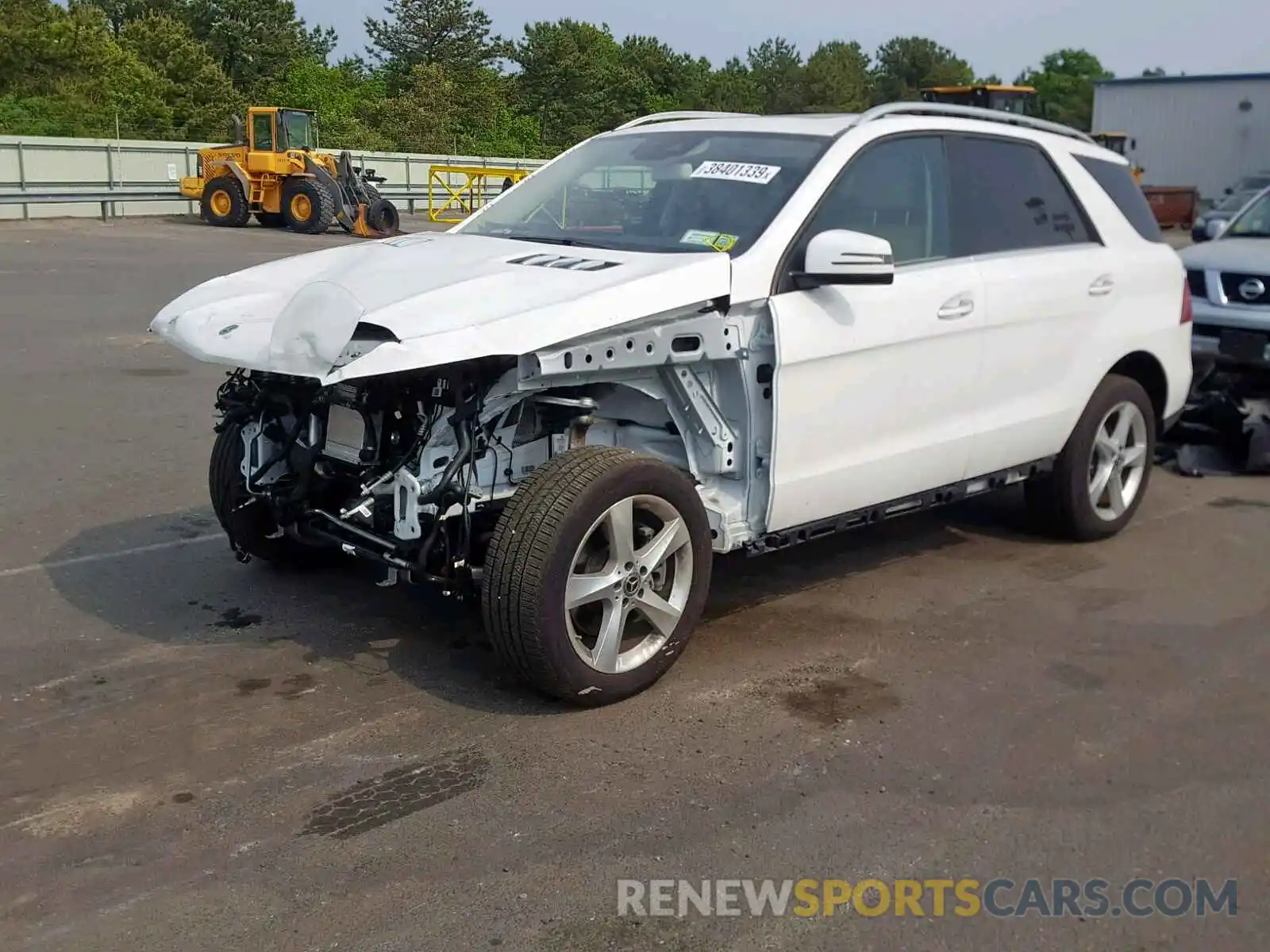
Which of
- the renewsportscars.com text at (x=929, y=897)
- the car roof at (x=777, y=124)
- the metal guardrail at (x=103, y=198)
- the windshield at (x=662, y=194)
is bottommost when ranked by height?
the renewsportscars.com text at (x=929, y=897)

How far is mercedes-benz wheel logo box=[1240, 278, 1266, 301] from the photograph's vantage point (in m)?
8.88

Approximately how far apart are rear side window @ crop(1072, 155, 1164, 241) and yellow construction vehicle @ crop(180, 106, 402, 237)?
2292 centimetres

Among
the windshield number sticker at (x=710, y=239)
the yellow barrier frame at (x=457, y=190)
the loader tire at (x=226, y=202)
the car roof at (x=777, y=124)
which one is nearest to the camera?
the windshield number sticker at (x=710, y=239)

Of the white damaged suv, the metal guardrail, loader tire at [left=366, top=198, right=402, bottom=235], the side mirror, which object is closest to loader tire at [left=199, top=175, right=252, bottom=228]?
the metal guardrail

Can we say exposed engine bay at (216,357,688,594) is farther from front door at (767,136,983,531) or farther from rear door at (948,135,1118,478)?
rear door at (948,135,1118,478)

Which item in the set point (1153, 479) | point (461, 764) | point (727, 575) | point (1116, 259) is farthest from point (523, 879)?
point (1153, 479)

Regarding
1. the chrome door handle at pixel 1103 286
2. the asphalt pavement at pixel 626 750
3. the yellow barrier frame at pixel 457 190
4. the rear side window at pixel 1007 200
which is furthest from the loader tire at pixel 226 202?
the chrome door handle at pixel 1103 286

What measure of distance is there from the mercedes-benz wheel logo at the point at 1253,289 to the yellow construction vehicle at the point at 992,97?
2201 centimetres

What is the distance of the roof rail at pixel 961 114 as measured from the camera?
5488 millimetres

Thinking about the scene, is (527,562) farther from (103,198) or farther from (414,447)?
(103,198)

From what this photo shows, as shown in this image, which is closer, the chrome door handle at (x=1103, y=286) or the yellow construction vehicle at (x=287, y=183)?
the chrome door handle at (x=1103, y=286)

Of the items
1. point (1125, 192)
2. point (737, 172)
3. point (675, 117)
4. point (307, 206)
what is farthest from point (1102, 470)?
point (307, 206)

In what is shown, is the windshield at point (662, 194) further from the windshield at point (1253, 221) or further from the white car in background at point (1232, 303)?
the windshield at point (1253, 221)

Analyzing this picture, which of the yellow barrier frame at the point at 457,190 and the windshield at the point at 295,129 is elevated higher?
the windshield at the point at 295,129
